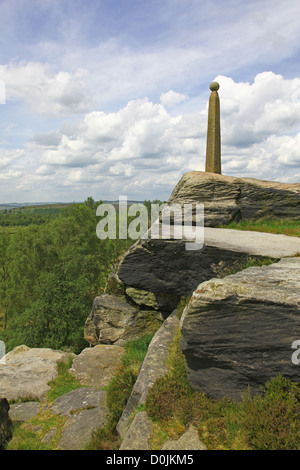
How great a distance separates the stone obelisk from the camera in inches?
853

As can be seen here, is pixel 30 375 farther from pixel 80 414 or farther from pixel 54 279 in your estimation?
pixel 54 279

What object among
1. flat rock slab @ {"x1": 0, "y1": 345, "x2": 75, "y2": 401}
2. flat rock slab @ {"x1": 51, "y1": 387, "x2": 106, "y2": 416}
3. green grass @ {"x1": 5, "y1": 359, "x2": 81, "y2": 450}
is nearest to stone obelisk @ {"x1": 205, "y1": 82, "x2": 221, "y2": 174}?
flat rock slab @ {"x1": 0, "y1": 345, "x2": 75, "y2": 401}

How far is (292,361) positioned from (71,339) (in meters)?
25.1

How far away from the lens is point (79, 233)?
1891 inches

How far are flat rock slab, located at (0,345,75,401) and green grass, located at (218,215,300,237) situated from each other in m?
12.2

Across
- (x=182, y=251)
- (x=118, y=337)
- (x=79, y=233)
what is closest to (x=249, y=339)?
(x=182, y=251)

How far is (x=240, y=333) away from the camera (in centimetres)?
713

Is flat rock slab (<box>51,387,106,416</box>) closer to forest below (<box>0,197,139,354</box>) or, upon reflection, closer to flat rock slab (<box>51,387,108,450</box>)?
flat rock slab (<box>51,387,108,450</box>)

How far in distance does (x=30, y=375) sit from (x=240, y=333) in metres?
11.7

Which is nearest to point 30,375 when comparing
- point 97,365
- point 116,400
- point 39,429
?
point 97,365

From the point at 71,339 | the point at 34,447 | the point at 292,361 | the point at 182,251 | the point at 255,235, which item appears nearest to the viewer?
the point at 292,361

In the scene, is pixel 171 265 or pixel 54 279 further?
pixel 54 279

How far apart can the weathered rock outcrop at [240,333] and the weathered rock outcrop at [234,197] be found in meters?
9.01
